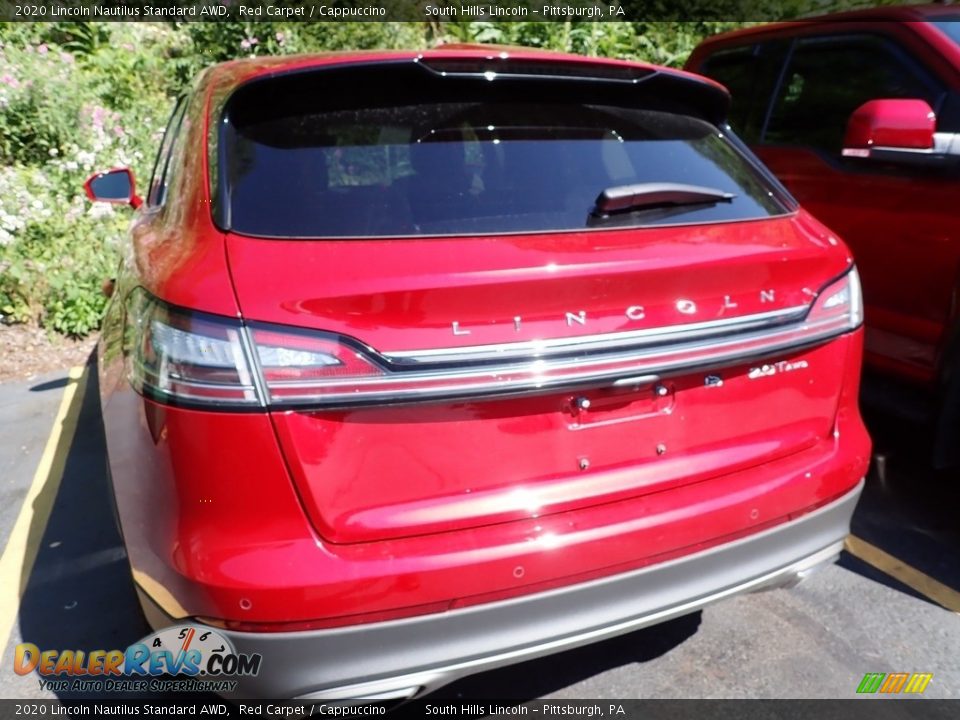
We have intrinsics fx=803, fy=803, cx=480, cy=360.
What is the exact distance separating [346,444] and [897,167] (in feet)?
9.17

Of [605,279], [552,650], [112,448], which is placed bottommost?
[552,650]

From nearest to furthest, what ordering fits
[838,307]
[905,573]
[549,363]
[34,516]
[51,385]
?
[549,363] < [838,307] < [905,573] < [34,516] < [51,385]

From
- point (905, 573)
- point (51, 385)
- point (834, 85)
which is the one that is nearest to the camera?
point (905, 573)

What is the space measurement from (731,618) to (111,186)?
3.20 m

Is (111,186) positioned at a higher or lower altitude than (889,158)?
lower

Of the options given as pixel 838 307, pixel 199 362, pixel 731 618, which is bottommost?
pixel 731 618

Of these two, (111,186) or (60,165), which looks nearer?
(111,186)

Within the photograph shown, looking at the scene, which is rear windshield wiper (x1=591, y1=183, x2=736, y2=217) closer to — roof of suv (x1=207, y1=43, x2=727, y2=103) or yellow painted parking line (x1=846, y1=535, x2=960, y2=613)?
roof of suv (x1=207, y1=43, x2=727, y2=103)

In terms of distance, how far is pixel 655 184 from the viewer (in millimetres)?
2203

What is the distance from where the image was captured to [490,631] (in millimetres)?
1793

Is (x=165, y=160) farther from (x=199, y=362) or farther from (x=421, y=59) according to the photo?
(x=199, y=362)

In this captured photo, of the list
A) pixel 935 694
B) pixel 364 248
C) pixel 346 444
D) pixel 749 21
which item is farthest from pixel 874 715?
pixel 749 21

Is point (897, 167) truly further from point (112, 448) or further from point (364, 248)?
point (112, 448)

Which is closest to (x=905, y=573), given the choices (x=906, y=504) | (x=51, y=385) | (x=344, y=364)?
(x=906, y=504)
